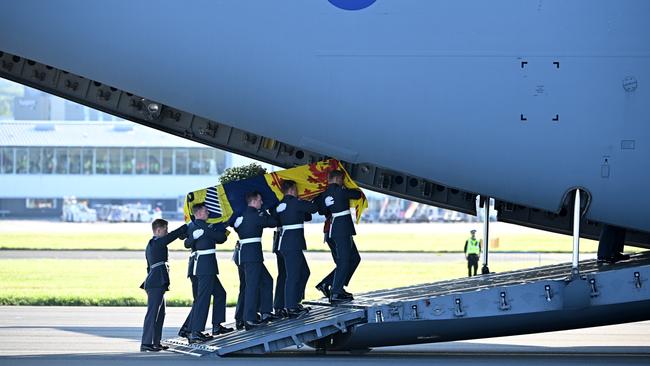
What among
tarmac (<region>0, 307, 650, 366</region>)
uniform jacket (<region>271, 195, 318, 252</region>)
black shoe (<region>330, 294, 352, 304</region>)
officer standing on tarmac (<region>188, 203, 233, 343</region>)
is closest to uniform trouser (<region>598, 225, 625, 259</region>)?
tarmac (<region>0, 307, 650, 366</region>)

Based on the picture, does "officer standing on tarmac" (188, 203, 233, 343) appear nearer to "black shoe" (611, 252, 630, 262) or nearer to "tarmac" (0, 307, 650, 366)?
"tarmac" (0, 307, 650, 366)

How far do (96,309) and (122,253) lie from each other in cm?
2027

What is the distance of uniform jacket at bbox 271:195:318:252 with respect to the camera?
14.2 m

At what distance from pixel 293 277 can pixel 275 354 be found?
1.05 metres

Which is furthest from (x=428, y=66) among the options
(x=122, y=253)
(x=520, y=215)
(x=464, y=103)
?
(x=122, y=253)

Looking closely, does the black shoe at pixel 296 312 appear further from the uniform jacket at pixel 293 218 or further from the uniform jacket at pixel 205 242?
the uniform jacket at pixel 205 242

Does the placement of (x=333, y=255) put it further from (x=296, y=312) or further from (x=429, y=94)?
(x=429, y=94)

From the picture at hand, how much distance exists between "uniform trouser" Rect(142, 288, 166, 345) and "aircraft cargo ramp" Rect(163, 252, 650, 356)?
2.77ft

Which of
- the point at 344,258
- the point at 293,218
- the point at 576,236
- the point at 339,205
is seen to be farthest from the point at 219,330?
the point at 576,236

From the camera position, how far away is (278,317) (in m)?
14.4

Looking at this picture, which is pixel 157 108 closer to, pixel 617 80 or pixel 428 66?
pixel 428 66

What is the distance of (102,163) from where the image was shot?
81500 mm

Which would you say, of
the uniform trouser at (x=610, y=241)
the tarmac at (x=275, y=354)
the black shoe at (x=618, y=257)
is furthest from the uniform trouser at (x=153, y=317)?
the black shoe at (x=618, y=257)

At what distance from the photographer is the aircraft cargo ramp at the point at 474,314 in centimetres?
1271
